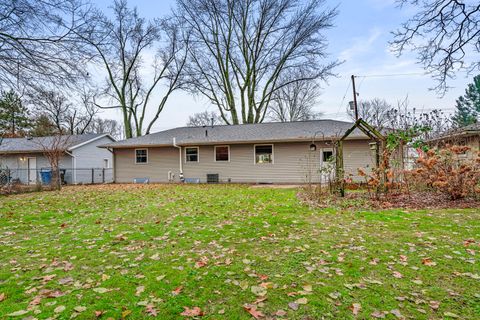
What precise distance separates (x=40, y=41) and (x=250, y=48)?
20.4 metres

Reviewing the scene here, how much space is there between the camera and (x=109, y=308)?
2514mm

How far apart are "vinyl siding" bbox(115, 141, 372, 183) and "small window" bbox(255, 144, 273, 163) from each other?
227 millimetres

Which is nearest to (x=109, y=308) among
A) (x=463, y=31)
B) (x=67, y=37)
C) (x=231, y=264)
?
(x=231, y=264)

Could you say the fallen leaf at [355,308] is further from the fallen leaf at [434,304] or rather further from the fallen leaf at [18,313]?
the fallen leaf at [18,313]

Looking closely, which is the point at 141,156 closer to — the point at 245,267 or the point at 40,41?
the point at 40,41

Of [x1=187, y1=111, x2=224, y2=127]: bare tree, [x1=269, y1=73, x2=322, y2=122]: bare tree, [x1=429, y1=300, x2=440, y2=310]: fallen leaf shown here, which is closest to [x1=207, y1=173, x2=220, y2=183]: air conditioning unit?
[x1=429, y1=300, x2=440, y2=310]: fallen leaf

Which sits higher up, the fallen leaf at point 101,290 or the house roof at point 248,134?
the house roof at point 248,134

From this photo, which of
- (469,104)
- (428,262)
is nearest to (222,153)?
(428,262)

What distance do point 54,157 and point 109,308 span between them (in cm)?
1359

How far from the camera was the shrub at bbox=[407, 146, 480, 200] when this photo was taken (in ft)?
24.7

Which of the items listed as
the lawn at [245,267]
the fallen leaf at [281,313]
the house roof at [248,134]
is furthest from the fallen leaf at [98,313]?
the house roof at [248,134]

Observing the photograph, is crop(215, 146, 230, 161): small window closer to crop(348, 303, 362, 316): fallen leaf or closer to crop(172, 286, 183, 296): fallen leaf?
crop(172, 286, 183, 296): fallen leaf

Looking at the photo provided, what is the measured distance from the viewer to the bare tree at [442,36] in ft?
19.3

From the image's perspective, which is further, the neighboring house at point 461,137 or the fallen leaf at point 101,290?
the neighboring house at point 461,137
